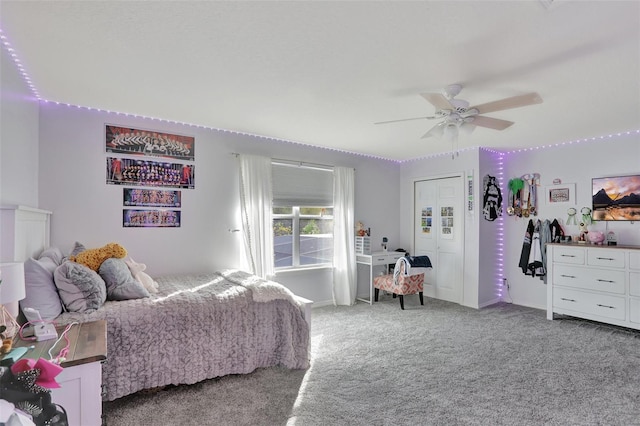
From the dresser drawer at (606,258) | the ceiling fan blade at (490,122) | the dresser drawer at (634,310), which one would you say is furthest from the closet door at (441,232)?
the ceiling fan blade at (490,122)

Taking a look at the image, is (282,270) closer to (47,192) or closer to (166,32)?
(47,192)

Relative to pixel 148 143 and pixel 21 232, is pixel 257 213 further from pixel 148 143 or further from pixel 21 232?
pixel 21 232

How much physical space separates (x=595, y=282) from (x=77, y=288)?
5.18 m

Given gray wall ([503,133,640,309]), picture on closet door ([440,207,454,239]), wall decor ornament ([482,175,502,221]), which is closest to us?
gray wall ([503,133,640,309])

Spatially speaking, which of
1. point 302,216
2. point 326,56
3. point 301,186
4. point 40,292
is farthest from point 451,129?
point 40,292

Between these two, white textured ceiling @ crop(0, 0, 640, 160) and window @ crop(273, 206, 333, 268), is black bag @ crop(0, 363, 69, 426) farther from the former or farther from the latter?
window @ crop(273, 206, 333, 268)

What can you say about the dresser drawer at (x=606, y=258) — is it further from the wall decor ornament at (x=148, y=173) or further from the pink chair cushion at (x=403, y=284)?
the wall decor ornament at (x=148, y=173)

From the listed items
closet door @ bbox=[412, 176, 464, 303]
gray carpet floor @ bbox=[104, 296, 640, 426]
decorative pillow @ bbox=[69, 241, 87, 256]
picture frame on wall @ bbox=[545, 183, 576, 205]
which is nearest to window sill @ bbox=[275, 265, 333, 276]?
gray carpet floor @ bbox=[104, 296, 640, 426]

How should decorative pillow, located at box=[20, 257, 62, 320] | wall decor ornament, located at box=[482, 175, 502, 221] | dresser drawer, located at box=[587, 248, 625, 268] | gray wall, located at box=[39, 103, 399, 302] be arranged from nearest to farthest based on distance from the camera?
1. decorative pillow, located at box=[20, 257, 62, 320]
2. gray wall, located at box=[39, 103, 399, 302]
3. dresser drawer, located at box=[587, 248, 625, 268]
4. wall decor ornament, located at box=[482, 175, 502, 221]

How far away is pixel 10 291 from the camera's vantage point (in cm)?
161

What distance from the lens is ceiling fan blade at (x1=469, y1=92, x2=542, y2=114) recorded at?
242cm

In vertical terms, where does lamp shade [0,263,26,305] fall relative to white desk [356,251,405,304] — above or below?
above

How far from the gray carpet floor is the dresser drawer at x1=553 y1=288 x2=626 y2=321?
0.67 ft

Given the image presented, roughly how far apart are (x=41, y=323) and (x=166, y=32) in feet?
5.72
